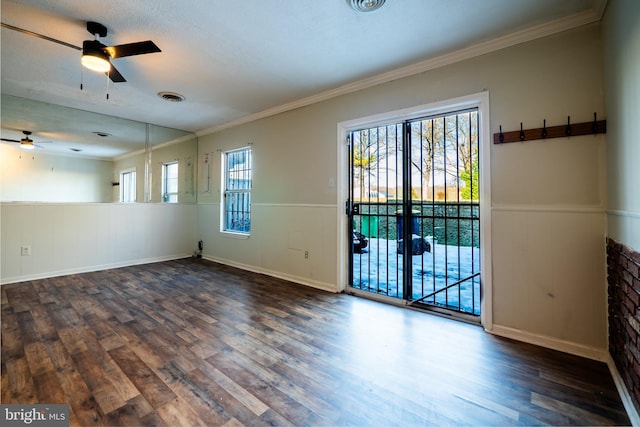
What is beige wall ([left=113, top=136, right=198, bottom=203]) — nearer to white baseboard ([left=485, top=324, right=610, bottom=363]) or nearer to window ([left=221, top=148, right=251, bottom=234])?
window ([left=221, top=148, right=251, bottom=234])

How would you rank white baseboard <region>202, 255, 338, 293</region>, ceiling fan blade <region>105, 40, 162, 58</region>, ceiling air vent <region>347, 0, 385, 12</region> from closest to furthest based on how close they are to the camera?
ceiling air vent <region>347, 0, 385, 12</region>
ceiling fan blade <region>105, 40, 162, 58</region>
white baseboard <region>202, 255, 338, 293</region>

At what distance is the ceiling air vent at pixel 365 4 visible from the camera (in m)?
1.92

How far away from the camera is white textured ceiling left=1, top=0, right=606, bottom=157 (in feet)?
6.53

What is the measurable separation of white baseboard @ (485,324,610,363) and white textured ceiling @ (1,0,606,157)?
7.86ft

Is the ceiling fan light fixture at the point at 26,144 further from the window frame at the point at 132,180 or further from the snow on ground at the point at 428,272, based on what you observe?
the snow on ground at the point at 428,272

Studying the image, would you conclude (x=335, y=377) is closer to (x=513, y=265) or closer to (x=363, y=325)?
(x=363, y=325)

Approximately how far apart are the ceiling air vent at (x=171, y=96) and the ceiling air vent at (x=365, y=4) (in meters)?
2.69

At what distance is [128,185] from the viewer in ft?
16.1

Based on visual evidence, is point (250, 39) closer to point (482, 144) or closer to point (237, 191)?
point (482, 144)

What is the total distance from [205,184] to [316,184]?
289 cm

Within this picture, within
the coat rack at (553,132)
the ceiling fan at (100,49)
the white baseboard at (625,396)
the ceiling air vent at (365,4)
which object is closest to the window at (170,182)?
the ceiling fan at (100,49)

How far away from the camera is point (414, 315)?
2.71m

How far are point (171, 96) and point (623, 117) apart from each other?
4426 millimetres
